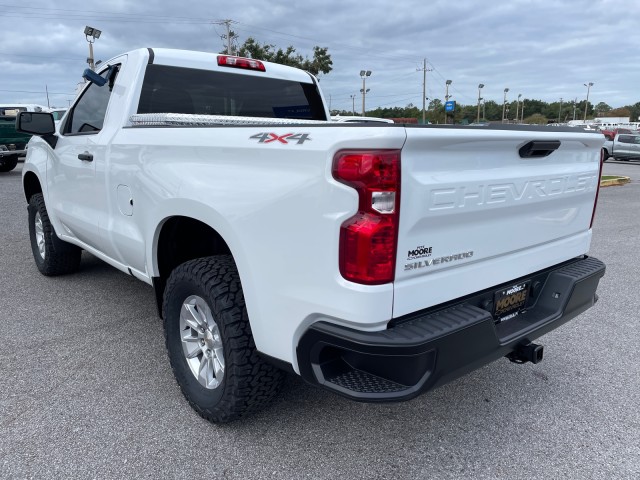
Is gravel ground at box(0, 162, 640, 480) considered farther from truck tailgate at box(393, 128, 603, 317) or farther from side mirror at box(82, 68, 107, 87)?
side mirror at box(82, 68, 107, 87)

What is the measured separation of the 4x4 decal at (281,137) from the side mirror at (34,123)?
2.71 m

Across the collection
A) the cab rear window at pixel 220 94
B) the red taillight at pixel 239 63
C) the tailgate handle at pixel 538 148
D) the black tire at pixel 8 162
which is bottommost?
the black tire at pixel 8 162

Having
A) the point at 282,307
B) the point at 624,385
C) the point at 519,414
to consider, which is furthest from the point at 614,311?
the point at 282,307

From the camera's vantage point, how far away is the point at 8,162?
16406mm

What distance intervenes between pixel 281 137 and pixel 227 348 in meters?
1.01

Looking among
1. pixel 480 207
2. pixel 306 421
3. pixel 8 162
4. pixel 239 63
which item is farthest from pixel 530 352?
pixel 8 162

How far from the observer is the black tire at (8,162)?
16102 mm

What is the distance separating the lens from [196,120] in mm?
3287

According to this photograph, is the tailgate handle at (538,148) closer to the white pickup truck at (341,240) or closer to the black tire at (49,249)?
the white pickup truck at (341,240)

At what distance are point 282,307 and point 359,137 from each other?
0.77m

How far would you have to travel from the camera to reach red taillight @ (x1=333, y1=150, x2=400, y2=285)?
1841 mm

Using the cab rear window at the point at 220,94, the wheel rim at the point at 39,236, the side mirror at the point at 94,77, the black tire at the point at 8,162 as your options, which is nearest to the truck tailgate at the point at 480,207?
the cab rear window at the point at 220,94

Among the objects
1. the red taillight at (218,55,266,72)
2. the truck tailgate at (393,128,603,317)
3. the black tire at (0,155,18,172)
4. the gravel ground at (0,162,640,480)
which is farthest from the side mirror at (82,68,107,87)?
the black tire at (0,155,18,172)

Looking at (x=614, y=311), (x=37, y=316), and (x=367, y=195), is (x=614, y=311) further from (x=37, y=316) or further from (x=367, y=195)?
(x=37, y=316)
